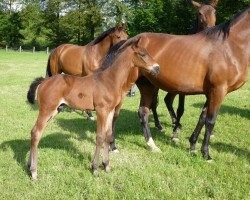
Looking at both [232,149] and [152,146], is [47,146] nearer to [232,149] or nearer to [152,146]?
[152,146]

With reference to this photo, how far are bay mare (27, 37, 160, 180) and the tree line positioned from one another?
3504 cm

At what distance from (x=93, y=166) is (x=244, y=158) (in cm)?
242

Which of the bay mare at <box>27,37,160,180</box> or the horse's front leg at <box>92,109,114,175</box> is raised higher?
the bay mare at <box>27,37,160,180</box>

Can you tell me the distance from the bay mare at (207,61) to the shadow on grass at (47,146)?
66 centimetres

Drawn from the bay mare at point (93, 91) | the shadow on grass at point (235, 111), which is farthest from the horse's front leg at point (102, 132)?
the shadow on grass at point (235, 111)

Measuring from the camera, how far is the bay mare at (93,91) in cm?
430

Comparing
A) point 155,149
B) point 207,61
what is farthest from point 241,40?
point 155,149

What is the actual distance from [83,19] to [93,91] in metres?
41.9

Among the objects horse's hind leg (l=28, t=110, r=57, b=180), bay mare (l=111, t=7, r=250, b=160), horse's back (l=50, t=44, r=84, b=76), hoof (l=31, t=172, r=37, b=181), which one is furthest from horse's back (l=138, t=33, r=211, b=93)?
horse's back (l=50, t=44, r=84, b=76)

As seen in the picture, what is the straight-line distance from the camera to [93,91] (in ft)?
14.5

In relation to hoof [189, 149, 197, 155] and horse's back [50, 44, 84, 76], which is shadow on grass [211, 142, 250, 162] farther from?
horse's back [50, 44, 84, 76]

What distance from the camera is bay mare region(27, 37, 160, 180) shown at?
4.30 m

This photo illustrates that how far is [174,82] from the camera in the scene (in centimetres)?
538

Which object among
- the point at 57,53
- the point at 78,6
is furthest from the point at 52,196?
the point at 78,6
